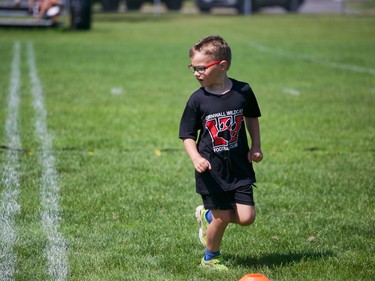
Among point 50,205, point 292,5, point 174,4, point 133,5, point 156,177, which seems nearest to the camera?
point 50,205

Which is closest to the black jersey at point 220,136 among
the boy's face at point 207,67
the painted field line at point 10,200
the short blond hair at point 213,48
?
the boy's face at point 207,67

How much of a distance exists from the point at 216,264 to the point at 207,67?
3.97ft

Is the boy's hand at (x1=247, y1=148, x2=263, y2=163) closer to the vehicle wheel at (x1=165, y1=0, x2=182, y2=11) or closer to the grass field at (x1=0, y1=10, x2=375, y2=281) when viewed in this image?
the grass field at (x1=0, y1=10, x2=375, y2=281)

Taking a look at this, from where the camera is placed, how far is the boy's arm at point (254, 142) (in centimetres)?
479

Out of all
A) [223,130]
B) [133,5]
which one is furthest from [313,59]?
[133,5]

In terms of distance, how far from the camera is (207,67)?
466 cm

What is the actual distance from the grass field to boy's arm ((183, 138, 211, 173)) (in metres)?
0.65

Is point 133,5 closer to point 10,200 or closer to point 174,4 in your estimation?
point 174,4

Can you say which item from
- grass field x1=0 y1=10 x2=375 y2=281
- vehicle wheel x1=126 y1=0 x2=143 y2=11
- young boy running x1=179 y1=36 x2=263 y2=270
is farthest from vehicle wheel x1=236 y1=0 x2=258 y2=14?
young boy running x1=179 y1=36 x2=263 y2=270

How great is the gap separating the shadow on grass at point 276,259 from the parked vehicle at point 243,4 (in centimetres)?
3830

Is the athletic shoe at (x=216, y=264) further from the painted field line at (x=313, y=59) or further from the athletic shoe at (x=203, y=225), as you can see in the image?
the painted field line at (x=313, y=59)

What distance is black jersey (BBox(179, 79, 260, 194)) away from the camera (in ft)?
15.4

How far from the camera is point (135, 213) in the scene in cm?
604

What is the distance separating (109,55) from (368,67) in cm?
714
